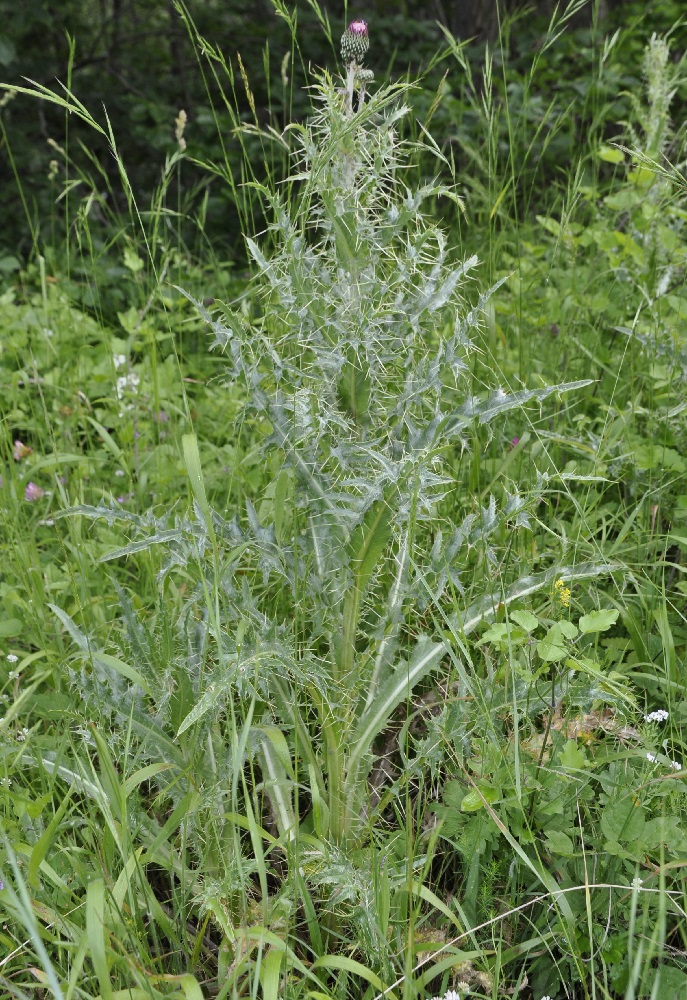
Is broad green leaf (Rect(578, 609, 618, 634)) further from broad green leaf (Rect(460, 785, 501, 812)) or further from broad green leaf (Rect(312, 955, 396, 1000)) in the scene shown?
broad green leaf (Rect(312, 955, 396, 1000))

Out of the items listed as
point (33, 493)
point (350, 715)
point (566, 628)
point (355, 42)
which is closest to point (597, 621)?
point (566, 628)

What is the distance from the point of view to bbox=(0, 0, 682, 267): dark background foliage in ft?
18.1

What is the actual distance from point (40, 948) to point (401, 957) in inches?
25.6

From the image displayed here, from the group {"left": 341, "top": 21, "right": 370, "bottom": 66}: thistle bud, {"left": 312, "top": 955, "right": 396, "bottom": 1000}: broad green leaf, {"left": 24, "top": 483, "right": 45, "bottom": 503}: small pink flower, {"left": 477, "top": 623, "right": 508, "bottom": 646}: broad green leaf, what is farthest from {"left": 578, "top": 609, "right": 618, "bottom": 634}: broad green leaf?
{"left": 24, "top": 483, "right": 45, "bottom": 503}: small pink flower

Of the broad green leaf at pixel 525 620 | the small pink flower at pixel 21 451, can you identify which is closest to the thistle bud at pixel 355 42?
the broad green leaf at pixel 525 620

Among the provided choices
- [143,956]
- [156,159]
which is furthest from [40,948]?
Answer: [156,159]

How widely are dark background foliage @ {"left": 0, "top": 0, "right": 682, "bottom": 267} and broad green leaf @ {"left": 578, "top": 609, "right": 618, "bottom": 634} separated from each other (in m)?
4.34

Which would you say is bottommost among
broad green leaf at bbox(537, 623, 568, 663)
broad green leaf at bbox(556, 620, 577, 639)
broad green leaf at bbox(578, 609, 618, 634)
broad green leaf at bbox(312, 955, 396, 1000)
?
broad green leaf at bbox(312, 955, 396, 1000)

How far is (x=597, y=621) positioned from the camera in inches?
58.0

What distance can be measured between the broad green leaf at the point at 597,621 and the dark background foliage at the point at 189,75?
14.2 ft

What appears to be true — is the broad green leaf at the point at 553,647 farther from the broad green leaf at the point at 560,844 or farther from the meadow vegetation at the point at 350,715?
the broad green leaf at the point at 560,844

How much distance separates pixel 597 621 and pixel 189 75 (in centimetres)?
669

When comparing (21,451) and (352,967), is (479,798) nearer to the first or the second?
(352,967)

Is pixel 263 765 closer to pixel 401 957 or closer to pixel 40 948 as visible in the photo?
pixel 401 957
